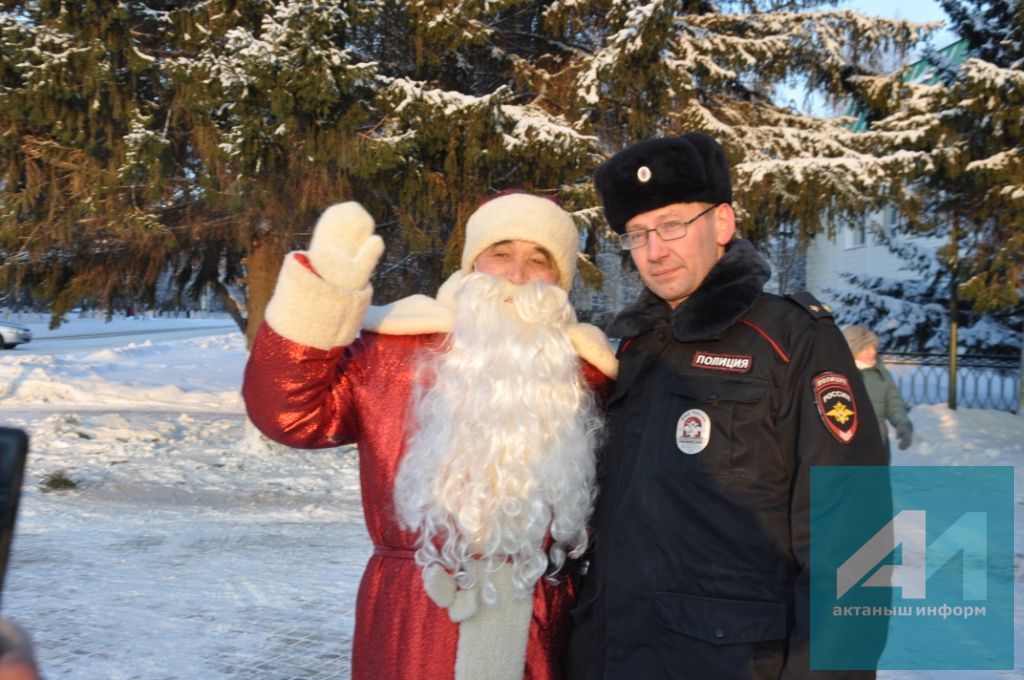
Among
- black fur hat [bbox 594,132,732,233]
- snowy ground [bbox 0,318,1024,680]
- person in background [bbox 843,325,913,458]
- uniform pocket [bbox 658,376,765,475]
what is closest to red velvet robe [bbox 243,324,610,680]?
uniform pocket [bbox 658,376,765,475]

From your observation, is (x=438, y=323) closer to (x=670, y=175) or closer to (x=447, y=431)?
(x=447, y=431)

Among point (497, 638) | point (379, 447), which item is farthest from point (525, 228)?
point (497, 638)

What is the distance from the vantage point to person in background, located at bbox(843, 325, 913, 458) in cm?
684

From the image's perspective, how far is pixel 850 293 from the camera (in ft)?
56.3

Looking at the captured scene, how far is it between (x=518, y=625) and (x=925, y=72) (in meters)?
12.6

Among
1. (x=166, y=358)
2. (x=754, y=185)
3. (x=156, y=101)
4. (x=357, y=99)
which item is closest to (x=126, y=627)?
(x=357, y=99)

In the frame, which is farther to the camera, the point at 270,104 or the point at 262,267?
the point at 262,267

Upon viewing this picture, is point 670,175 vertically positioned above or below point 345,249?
above

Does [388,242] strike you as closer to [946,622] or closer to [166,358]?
[946,622]

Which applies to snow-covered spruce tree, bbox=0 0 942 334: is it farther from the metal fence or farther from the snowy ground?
the metal fence

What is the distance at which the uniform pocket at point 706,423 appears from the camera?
2.07 metres

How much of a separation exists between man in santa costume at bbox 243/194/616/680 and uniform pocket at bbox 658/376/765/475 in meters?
0.31

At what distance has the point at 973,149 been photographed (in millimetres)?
10617

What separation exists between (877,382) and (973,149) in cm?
521
